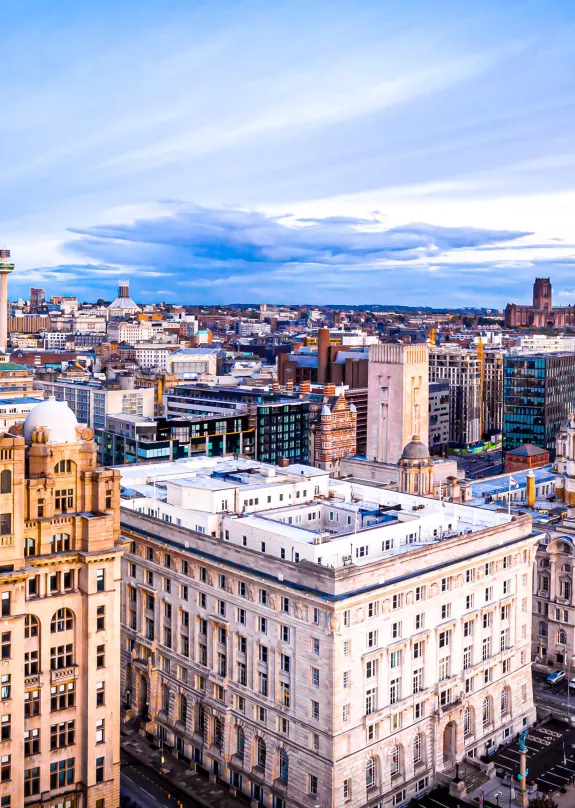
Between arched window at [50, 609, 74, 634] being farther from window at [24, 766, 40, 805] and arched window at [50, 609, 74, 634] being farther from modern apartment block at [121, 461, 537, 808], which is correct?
modern apartment block at [121, 461, 537, 808]

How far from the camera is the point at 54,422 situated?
76.4 m

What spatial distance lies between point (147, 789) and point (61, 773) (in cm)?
1168

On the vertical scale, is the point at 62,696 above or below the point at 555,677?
above

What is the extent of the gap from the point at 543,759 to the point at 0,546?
54719mm

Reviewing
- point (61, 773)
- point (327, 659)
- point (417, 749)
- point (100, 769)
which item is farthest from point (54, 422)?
point (417, 749)

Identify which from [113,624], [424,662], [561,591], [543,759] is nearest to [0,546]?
[113,624]

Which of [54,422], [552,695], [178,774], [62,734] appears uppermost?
[54,422]

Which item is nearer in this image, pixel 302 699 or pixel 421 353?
pixel 302 699

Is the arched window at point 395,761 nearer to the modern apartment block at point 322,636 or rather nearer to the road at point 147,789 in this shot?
the modern apartment block at point 322,636

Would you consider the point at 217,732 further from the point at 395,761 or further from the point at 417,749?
the point at 417,749

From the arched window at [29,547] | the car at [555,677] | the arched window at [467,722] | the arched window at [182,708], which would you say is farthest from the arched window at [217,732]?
the car at [555,677]

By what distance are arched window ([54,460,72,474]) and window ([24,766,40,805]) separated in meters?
22.8

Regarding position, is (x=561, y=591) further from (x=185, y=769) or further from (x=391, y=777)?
(x=185, y=769)

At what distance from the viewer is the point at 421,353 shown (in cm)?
19125
